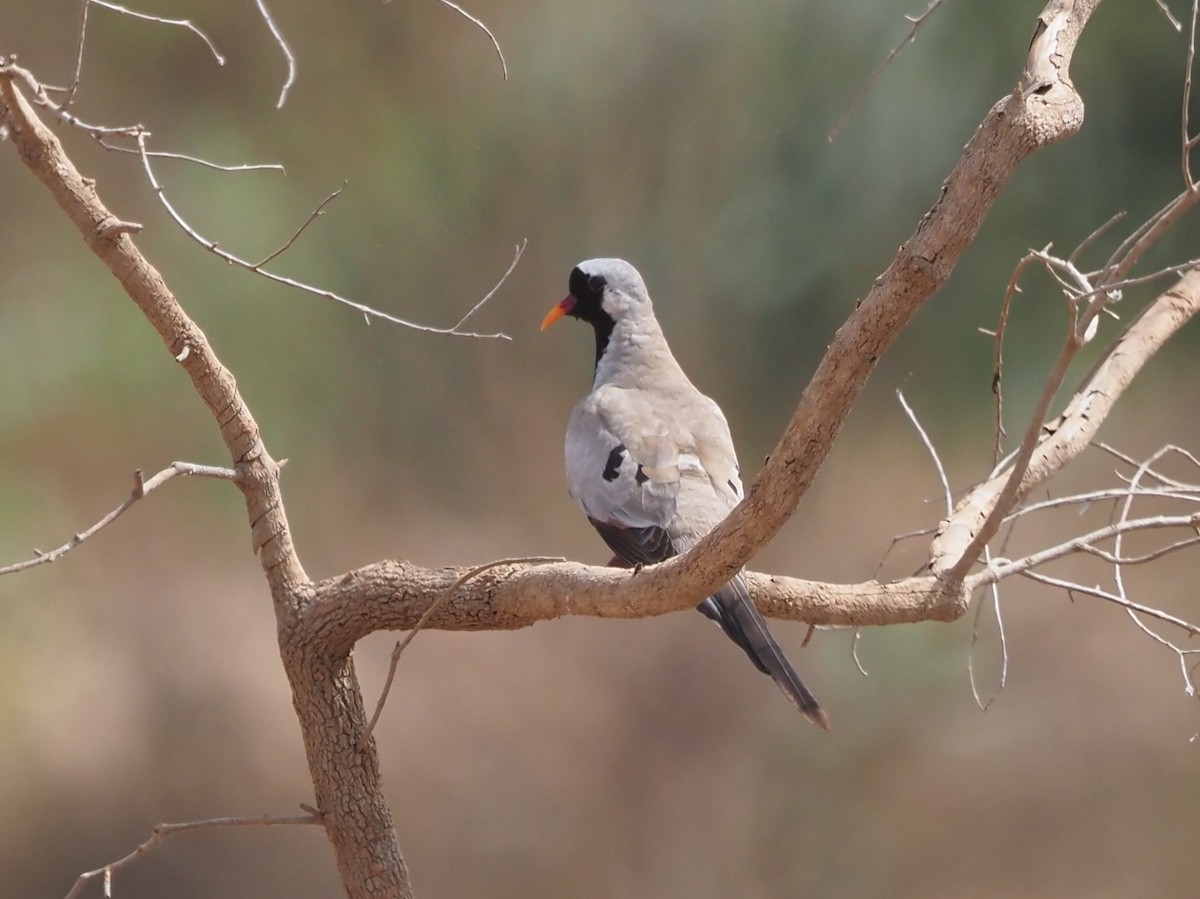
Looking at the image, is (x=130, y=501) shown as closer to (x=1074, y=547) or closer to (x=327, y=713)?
(x=327, y=713)

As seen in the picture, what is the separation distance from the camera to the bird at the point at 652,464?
6.57 ft

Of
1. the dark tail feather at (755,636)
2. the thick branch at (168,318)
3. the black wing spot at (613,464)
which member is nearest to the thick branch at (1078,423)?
the dark tail feather at (755,636)

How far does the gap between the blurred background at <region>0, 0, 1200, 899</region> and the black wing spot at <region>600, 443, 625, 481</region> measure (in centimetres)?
217

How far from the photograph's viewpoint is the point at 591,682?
16.0 feet

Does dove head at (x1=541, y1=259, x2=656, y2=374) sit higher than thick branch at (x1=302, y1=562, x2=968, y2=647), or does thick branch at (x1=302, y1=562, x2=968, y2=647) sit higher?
dove head at (x1=541, y1=259, x2=656, y2=374)

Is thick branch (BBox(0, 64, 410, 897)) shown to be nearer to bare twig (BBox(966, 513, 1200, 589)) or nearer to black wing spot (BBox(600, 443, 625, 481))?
black wing spot (BBox(600, 443, 625, 481))

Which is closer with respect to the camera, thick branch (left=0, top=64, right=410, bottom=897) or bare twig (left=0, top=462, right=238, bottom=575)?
bare twig (left=0, top=462, right=238, bottom=575)

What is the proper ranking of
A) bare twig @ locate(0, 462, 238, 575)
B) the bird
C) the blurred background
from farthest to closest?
the blurred background, the bird, bare twig @ locate(0, 462, 238, 575)

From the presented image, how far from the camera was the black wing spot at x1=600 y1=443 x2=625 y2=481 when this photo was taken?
7.68 ft

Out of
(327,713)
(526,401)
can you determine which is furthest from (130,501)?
(526,401)

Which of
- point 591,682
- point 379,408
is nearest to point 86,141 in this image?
point 379,408

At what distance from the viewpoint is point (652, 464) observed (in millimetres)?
2328

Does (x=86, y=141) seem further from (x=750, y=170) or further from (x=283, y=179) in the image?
(x=750, y=170)

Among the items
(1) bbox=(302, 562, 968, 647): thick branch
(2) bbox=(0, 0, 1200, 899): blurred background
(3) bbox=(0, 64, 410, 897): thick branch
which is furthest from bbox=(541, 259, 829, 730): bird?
(2) bbox=(0, 0, 1200, 899): blurred background
